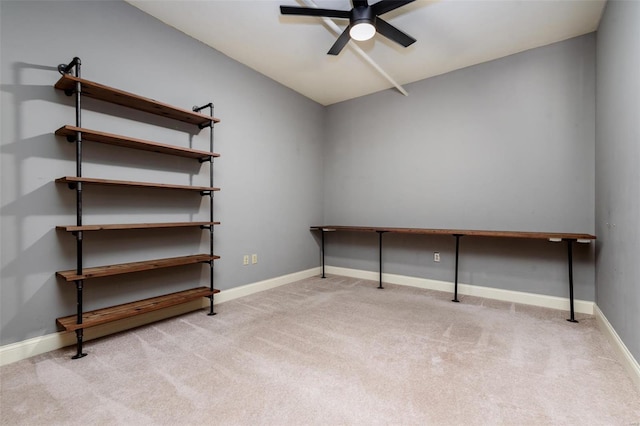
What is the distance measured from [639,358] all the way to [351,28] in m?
2.79

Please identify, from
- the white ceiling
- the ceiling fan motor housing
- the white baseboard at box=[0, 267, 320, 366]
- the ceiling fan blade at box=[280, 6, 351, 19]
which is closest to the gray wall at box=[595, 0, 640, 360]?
the white ceiling

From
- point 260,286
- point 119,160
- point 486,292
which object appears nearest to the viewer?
point 119,160

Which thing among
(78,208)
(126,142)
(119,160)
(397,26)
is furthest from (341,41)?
(78,208)

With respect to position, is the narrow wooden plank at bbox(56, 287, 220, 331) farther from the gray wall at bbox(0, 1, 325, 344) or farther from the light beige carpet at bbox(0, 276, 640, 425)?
the light beige carpet at bbox(0, 276, 640, 425)

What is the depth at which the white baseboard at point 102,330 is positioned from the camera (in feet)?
6.18

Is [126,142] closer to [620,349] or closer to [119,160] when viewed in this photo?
[119,160]

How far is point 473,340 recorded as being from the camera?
2.21 meters

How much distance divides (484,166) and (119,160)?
3.66 m

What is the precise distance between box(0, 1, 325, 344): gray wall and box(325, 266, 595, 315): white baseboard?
1.34 m

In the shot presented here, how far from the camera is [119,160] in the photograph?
2.37 m

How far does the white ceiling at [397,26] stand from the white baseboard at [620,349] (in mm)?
2582

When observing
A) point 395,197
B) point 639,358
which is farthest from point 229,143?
point 639,358

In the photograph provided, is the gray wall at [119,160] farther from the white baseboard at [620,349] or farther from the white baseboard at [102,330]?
the white baseboard at [620,349]

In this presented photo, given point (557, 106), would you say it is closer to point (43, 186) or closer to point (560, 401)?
point (560, 401)
